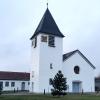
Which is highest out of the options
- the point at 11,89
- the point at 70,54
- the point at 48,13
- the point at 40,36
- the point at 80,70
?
the point at 48,13

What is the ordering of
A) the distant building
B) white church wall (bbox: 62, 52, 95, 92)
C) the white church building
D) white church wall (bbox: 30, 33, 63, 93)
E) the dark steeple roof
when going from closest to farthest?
1. white church wall (bbox: 30, 33, 63, 93)
2. the white church building
3. the dark steeple roof
4. white church wall (bbox: 62, 52, 95, 92)
5. the distant building

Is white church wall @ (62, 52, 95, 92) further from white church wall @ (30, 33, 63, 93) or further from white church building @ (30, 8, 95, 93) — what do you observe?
white church wall @ (30, 33, 63, 93)

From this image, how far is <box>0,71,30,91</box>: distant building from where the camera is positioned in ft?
184

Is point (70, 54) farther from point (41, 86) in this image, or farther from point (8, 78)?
point (8, 78)

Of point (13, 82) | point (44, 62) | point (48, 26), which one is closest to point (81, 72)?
point (44, 62)

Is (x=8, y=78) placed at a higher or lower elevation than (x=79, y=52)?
lower

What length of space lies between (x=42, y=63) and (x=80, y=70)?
26.6 ft

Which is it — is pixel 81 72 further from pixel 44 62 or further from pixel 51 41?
pixel 51 41

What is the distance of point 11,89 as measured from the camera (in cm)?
5638

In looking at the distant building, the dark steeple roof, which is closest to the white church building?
the dark steeple roof

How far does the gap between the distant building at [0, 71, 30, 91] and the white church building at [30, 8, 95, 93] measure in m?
12.3

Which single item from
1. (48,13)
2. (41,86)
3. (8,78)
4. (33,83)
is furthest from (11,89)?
(48,13)

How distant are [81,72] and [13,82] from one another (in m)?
18.5

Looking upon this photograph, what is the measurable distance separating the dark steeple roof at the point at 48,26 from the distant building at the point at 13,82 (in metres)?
14.7
